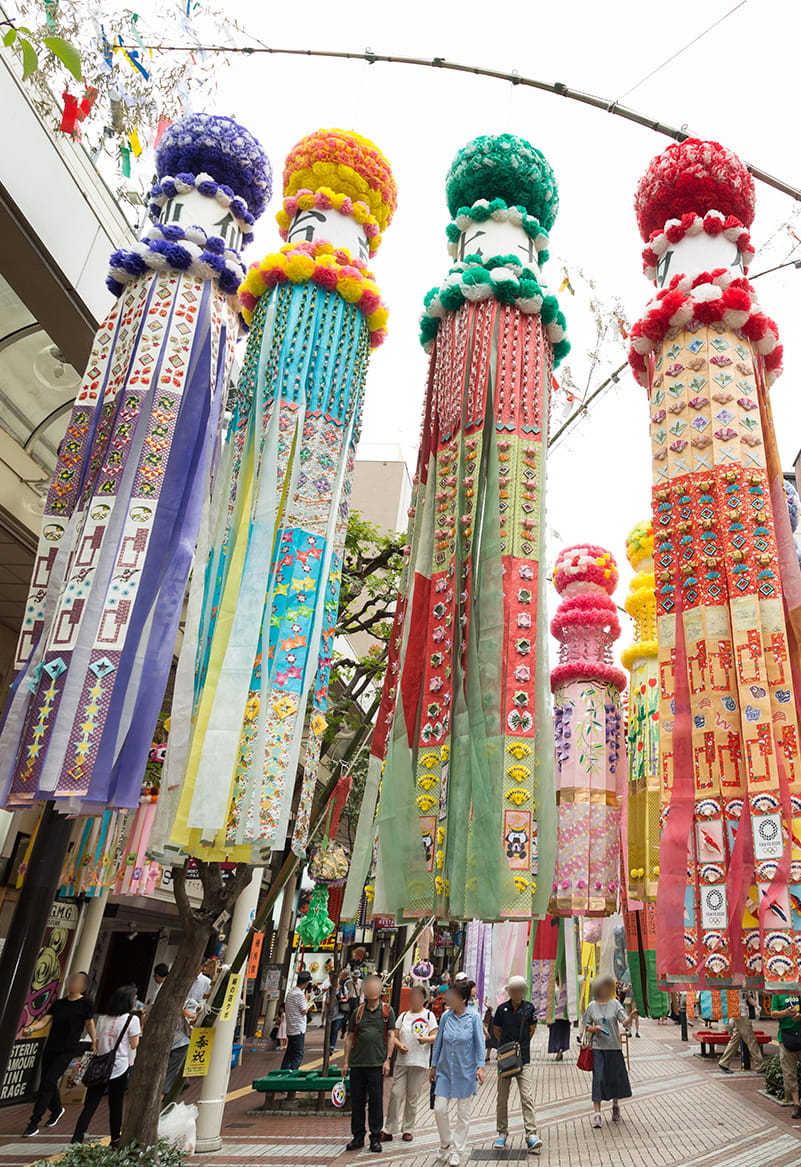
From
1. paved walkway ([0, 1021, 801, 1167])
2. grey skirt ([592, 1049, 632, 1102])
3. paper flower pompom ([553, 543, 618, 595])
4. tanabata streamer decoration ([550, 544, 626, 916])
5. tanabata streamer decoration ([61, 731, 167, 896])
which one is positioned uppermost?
paper flower pompom ([553, 543, 618, 595])

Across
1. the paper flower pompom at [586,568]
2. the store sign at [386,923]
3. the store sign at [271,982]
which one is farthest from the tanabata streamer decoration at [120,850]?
the store sign at [271,982]

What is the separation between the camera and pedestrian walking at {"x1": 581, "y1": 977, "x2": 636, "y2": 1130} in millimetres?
7477

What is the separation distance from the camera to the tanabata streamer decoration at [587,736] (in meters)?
5.75

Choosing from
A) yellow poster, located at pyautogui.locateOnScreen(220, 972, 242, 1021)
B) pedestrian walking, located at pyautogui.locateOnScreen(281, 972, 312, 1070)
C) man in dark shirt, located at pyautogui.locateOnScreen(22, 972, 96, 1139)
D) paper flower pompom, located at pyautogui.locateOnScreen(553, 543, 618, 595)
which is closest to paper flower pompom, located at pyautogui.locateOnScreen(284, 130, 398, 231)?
paper flower pompom, located at pyautogui.locateOnScreen(553, 543, 618, 595)

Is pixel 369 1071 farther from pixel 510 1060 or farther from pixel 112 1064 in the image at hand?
pixel 112 1064

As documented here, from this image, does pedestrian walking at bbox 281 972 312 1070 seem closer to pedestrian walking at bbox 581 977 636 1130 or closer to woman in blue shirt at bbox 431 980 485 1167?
pedestrian walking at bbox 581 977 636 1130

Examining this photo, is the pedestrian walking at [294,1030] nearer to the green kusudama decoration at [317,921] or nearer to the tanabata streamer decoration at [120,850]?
the green kusudama decoration at [317,921]

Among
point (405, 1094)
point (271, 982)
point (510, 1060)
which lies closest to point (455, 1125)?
point (510, 1060)

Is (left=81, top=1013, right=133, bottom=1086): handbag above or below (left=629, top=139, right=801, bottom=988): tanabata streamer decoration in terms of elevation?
below

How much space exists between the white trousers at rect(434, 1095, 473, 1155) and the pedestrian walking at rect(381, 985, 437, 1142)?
85 cm

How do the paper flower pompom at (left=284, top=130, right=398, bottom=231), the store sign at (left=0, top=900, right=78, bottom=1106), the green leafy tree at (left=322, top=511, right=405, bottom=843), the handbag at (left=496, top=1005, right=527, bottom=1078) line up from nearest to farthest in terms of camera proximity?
the paper flower pompom at (left=284, top=130, right=398, bottom=231), the handbag at (left=496, top=1005, right=527, bottom=1078), the store sign at (left=0, top=900, right=78, bottom=1106), the green leafy tree at (left=322, top=511, right=405, bottom=843)

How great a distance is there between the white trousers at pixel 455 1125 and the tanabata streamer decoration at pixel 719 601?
11.8ft

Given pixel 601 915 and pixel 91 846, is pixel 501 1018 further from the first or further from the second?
pixel 91 846

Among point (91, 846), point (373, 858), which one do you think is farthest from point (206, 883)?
point (91, 846)
